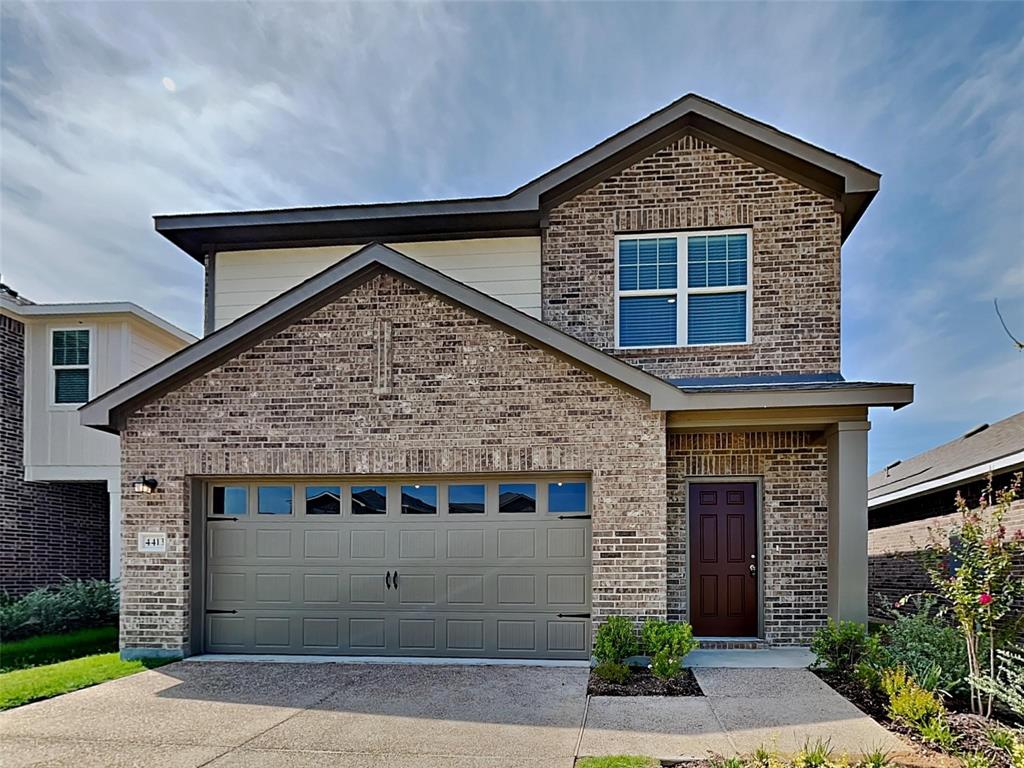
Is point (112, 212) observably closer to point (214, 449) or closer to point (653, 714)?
point (214, 449)

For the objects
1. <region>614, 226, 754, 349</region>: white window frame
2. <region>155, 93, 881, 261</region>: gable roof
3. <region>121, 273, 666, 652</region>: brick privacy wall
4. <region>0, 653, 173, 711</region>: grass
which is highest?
<region>155, 93, 881, 261</region>: gable roof

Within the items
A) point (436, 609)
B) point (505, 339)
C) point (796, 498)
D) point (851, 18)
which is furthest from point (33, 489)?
point (851, 18)

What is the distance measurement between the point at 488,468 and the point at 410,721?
3.05 metres

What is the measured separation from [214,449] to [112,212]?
6345 mm

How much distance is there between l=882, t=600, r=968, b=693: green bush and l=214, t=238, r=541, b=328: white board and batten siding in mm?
6008

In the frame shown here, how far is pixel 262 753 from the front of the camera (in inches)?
213

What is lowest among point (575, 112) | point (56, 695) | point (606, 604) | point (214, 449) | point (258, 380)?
point (56, 695)

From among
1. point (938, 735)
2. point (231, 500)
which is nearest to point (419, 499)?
point (231, 500)

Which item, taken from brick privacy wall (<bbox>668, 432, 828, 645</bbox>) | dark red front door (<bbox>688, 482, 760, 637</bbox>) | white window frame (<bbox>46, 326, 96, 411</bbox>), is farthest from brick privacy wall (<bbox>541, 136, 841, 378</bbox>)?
white window frame (<bbox>46, 326, 96, 411</bbox>)

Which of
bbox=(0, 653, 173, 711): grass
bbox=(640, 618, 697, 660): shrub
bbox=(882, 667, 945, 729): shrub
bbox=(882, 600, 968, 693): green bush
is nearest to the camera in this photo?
bbox=(882, 667, 945, 729): shrub

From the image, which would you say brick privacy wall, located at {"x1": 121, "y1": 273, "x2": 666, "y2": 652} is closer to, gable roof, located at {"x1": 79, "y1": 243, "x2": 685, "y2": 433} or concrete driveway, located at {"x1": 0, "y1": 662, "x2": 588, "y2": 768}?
gable roof, located at {"x1": 79, "y1": 243, "x2": 685, "y2": 433}

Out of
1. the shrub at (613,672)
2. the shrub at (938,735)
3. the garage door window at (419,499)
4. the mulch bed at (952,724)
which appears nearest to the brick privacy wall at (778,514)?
the mulch bed at (952,724)

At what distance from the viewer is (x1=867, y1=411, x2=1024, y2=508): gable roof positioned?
33.1 feet

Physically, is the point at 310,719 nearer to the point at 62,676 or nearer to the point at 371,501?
the point at 371,501
